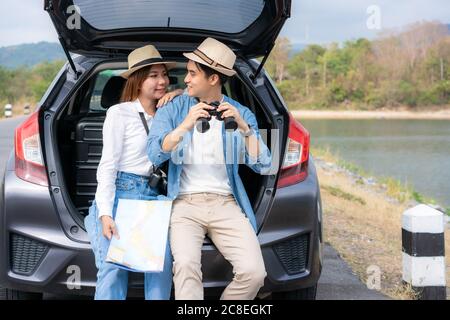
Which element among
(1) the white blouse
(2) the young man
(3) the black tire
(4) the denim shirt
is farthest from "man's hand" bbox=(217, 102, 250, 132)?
(3) the black tire

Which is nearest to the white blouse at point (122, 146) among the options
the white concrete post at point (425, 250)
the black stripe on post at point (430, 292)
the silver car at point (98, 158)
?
the silver car at point (98, 158)

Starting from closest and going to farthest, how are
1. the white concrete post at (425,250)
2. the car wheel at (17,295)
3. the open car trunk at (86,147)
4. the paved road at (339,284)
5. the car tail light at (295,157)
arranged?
1. the car tail light at (295,157)
2. the car wheel at (17,295)
3. the open car trunk at (86,147)
4. the white concrete post at (425,250)
5. the paved road at (339,284)

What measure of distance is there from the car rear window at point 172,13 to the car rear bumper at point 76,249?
1025 mm

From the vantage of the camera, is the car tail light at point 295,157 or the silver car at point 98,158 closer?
the silver car at point 98,158

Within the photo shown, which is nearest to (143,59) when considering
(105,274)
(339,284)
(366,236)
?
(105,274)

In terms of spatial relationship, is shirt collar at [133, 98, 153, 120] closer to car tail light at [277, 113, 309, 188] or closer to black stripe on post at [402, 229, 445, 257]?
car tail light at [277, 113, 309, 188]

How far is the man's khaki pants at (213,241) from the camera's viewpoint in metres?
3.29

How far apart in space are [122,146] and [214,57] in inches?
25.3

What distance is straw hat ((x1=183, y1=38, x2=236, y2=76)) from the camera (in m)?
3.55

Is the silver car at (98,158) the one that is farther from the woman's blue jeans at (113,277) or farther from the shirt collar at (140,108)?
the shirt collar at (140,108)

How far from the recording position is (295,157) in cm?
377

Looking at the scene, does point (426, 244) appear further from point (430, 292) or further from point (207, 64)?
point (207, 64)
